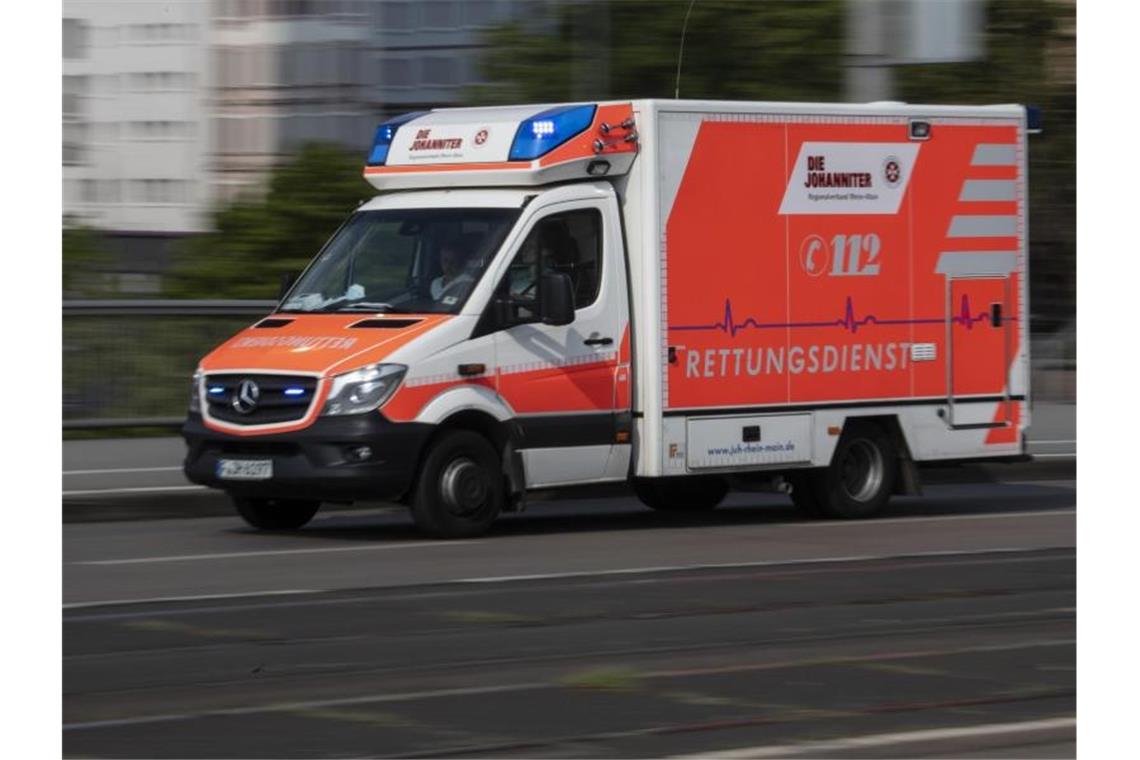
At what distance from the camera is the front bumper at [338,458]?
1314 centimetres

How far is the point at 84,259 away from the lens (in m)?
22.5

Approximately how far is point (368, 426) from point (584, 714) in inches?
224

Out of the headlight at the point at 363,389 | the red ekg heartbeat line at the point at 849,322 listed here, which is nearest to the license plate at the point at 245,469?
the headlight at the point at 363,389

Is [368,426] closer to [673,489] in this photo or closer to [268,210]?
[673,489]

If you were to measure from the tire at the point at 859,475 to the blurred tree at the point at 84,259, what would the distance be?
8.93 meters

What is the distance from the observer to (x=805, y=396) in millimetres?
15250

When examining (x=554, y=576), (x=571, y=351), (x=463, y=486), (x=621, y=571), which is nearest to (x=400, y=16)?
(x=571, y=351)

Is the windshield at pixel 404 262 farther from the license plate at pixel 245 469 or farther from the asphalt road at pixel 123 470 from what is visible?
the asphalt road at pixel 123 470

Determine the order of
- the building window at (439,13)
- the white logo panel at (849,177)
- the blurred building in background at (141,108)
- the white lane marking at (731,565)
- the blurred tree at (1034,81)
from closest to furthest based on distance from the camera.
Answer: the white lane marking at (731,565), the white logo panel at (849,177), the blurred tree at (1034,81), the blurred building in background at (141,108), the building window at (439,13)

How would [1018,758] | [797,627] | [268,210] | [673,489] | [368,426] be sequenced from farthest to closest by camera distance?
[268,210], [673,489], [368,426], [797,627], [1018,758]

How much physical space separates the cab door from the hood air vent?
57 centimetres

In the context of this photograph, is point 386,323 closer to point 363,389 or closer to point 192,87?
point 363,389

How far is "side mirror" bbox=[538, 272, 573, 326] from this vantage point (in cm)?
1361
